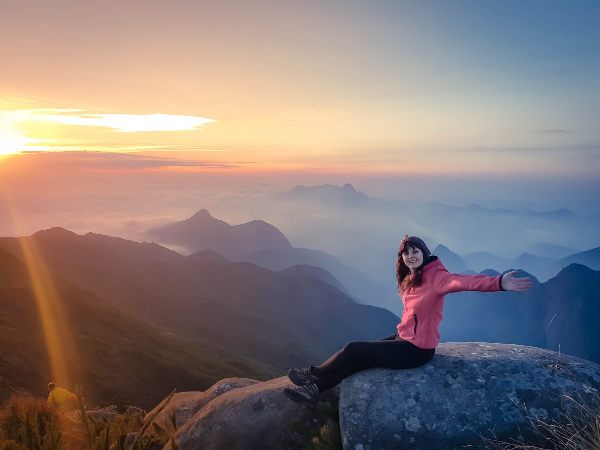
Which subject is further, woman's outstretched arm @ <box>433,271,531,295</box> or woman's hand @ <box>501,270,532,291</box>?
woman's outstretched arm @ <box>433,271,531,295</box>

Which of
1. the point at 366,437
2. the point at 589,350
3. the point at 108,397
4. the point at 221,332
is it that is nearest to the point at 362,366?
the point at 366,437

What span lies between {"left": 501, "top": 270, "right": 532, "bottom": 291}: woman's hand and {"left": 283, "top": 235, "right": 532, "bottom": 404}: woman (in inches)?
40.1

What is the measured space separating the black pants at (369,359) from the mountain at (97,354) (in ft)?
97.2

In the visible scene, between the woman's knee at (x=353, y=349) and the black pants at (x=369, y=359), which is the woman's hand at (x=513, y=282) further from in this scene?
the woman's knee at (x=353, y=349)

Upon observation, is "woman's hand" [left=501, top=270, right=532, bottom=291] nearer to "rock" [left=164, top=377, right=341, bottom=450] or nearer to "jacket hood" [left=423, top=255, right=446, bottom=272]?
"jacket hood" [left=423, top=255, right=446, bottom=272]

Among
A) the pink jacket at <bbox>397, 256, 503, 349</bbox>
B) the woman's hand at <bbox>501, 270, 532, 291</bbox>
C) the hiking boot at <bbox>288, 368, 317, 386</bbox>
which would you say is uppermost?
the woman's hand at <bbox>501, 270, 532, 291</bbox>

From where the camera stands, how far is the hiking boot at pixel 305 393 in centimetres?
936

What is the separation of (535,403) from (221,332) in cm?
15873

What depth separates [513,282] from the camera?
7.53 m

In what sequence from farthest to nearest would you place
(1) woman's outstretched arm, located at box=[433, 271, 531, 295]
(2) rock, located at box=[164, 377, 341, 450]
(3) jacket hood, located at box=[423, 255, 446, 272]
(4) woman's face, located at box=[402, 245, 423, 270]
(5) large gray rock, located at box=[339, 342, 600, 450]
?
(4) woman's face, located at box=[402, 245, 423, 270], (3) jacket hood, located at box=[423, 255, 446, 272], (2) rock, located at box=[164, 377, 341, 450], (5) large gray rock, located at box=[339, 342, 600, 450], (1) woman's outstretched arm, located at box=[433, 271, 531, 295]

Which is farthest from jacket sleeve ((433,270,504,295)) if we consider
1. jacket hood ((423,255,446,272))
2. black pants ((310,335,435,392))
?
black pants ((310,335,435,392))

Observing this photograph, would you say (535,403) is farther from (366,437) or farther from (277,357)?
(277,357)

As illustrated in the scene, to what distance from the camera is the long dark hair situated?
9219 mm

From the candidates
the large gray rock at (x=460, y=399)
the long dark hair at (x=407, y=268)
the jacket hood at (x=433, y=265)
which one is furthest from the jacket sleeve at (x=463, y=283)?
the large gray rock at (x=460, y=399)
